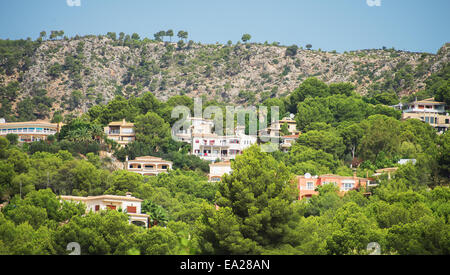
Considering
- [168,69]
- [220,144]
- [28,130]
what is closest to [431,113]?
[220,144]

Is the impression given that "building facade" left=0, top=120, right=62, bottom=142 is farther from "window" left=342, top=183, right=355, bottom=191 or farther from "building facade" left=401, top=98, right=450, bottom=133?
"building facade" left=401, top=98, right=450, bottom=133

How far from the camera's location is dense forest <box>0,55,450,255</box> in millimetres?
29406

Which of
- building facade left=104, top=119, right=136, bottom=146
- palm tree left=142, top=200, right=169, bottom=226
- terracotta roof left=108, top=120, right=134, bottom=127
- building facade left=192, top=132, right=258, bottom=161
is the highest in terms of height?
terracotta roof left=108, top=120, right=134, bottom=127

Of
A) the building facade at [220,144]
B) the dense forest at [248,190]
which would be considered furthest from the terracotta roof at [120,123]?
the building facade at [220,144]

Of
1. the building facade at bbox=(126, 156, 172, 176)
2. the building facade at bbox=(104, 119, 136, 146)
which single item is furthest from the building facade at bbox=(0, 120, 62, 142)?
the building facade at bbox=(126, 156, 172, 176)

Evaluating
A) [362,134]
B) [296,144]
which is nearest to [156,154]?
[296,144]

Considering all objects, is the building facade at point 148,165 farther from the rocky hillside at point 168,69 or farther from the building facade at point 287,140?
the rocky hillside at point 168,69

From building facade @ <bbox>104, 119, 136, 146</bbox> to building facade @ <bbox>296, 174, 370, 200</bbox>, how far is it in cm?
2096

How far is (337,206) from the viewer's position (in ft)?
144

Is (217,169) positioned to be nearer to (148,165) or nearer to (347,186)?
(148,165)

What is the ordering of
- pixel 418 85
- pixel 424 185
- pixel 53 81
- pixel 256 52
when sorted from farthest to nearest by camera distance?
pixel 256 52 < pixel 53 81 < pixel 418 85 < pixel 424 185

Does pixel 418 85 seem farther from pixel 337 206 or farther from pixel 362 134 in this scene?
pixel 337 206

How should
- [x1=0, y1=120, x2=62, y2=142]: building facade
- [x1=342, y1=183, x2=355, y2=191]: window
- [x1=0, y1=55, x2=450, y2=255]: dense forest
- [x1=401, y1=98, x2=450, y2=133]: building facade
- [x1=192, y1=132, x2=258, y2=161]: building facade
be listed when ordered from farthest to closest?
[x1=401, y1=98, x2=450, y2=133]: building facade < [x1=0, y1=120, x2=62, y2=142]: building facade < [x1=192, y1=132, x2=258, y2=161]: building facade < [x1=342, y1=183, x2=355, y2=191]: window < [x1=0, y1=55, x2=450, y2=255]: dense forest
